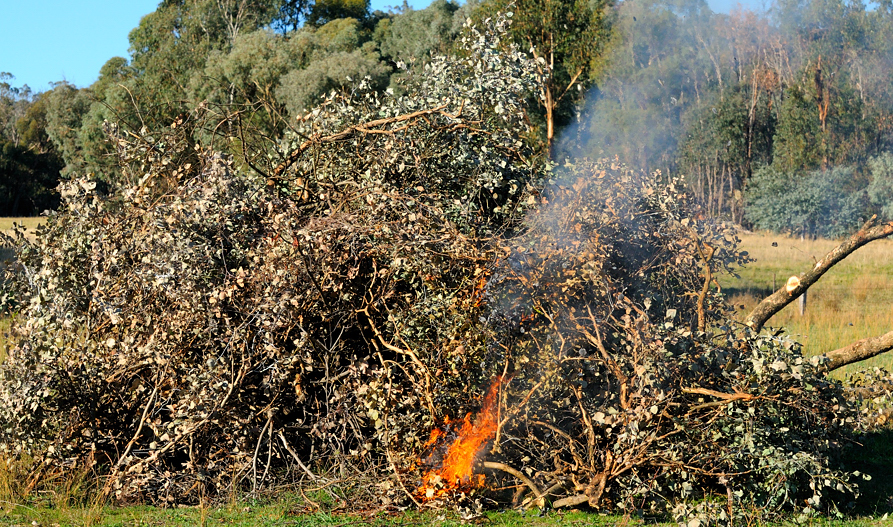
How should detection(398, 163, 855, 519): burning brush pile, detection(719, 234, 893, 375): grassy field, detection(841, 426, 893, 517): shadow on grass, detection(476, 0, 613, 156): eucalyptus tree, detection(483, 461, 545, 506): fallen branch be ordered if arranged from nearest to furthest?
detection(398, 163, 855, 519): burning brush pile → detection(483, 461, 545, 506): fallen branch → detection(841, 426, 893, 517): shadow on grass → detection(719, 234, 893, 375): grassy field → detection(476, 0, 613, 156): eucalyptus tree

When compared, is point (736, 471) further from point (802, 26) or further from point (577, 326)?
point (802, 26)

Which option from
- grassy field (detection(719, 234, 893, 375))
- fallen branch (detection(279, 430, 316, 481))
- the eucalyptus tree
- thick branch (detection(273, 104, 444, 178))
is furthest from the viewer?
the eucalyptus tree

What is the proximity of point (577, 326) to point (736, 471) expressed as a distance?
162cm

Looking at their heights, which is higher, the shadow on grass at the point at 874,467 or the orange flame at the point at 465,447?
the orange flame at the point at 465,447

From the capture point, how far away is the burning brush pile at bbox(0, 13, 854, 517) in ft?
20.2

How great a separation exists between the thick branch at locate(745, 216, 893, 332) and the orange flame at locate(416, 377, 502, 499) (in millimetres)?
3020

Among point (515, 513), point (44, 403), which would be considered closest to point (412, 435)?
point (515, 513)

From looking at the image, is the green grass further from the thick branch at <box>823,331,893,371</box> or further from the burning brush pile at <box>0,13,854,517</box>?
the thick branch at <box>823,331,893,371</box>

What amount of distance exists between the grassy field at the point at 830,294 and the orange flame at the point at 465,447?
9.38ft

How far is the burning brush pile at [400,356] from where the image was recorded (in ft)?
20.2

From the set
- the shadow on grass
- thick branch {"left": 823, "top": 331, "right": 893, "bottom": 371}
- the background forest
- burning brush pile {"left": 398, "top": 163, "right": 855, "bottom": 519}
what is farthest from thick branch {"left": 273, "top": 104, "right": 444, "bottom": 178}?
the background forest

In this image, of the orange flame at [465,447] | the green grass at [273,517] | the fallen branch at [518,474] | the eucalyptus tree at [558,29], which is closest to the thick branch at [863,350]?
Result: the green grass at [273,517]

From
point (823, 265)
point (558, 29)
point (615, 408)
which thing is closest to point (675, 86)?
point (558, 29)

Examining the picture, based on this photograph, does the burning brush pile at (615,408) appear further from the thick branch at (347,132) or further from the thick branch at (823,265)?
the thick branch at (823,265)
